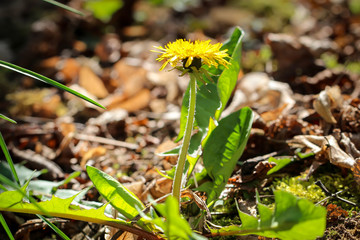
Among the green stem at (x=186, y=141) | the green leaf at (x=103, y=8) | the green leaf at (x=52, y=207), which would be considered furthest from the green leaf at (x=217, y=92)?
the green leaf at (x=103, y=8)

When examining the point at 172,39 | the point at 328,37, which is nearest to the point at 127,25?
the point at 172,39

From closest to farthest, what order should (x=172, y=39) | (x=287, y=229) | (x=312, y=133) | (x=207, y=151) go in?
(x=287, y=229) → (x=207, y=151) → (x=312, y=133) → (x=172, y=39)

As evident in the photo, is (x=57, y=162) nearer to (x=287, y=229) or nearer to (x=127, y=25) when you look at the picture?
(x=287, y=229)

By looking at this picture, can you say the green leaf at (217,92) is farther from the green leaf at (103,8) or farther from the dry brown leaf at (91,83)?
the green leaf at (103,8)

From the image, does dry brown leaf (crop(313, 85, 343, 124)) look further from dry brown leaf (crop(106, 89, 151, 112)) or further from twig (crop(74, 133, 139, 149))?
dry brown leaf (crop(106, 89, 151, 112))

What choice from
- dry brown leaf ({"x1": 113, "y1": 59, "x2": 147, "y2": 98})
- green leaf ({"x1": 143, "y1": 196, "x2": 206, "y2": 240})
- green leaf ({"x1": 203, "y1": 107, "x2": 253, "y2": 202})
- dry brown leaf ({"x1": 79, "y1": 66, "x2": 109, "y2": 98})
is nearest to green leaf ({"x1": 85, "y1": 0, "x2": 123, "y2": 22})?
dry brown leaf ({"x1": 113, "y1": 59, "x2": 147, "y2": 98})

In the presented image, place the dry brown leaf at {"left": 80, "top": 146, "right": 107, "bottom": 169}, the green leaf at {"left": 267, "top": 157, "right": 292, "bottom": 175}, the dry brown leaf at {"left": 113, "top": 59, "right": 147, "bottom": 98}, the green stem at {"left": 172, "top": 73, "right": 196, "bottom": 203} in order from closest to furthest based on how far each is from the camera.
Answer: the green stem at {"left": 172, "top": 73, "right": 196, "bottom": 203} → the green leaf at {"left": 267, "top": 157, "right": 292, "bottom": 175} → the dry brown leaf at {"left": 80, "top": 146, "right": 107, "bottom": 169} → the dry brown leaf at {"left": 113, "top": 59, "right": 147, "bottom": 98}
